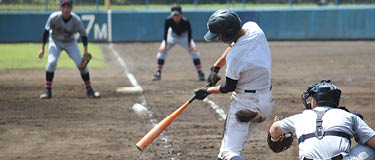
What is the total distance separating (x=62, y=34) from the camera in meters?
12.5

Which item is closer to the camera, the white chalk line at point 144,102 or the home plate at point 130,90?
the white chalk line at point 144,102

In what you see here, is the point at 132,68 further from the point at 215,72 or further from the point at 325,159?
the point at 325,159

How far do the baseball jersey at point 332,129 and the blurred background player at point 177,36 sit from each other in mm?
10340

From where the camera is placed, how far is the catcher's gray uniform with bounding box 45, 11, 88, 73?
40.6 feet

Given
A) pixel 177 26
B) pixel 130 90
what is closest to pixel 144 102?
pixel 130 90

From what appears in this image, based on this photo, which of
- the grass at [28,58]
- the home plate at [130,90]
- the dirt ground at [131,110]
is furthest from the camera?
the grass at [28,58]

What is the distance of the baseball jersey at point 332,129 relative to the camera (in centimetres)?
483

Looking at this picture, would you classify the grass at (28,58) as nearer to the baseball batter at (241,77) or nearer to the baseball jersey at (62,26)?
the baseball jersey at (62,26)

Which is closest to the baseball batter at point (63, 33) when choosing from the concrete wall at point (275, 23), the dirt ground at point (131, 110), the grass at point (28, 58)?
the dirt ground at point (131, 110)

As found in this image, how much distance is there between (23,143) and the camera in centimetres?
863

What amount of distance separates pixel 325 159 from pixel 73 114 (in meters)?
6.96

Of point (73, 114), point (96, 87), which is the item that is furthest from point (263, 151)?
point (96, 87)

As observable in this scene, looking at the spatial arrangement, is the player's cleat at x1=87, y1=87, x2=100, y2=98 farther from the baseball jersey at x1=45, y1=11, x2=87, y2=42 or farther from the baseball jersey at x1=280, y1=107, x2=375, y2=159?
the baseball jersey at x1=280, y1=107, x2=375, y2=159

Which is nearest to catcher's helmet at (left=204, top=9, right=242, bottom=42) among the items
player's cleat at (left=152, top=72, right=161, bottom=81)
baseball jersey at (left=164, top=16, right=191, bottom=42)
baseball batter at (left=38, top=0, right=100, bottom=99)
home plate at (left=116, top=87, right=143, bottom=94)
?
baseball batter at (left=38, top=0, right=100, bottom=99)
